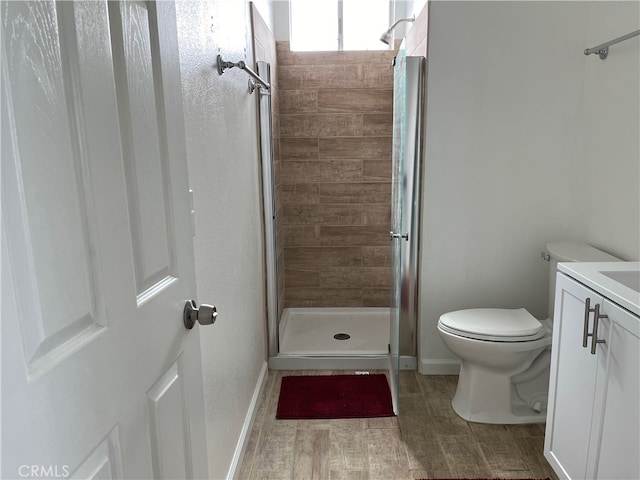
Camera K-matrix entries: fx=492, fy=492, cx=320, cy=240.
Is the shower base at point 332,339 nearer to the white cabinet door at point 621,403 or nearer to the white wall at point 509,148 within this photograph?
the white wall at point 509,148

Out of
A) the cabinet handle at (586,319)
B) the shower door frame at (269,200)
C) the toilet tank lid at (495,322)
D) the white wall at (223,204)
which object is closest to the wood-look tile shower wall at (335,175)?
the shower door frame at (269,200)

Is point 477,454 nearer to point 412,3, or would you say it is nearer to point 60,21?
point 60,21

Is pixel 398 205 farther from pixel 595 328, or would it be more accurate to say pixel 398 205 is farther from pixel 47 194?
pixel 47 194

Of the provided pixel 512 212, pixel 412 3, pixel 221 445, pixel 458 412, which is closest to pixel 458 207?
pixel 512 212

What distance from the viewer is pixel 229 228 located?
1912mm

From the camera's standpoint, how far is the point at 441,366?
9.39ft

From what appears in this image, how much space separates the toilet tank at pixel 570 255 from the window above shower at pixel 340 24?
6.46ft

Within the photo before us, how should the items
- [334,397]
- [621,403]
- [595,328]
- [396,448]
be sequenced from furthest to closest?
1. [334,397]
2. [396,448]
3. [595,328]
4. [621,403]

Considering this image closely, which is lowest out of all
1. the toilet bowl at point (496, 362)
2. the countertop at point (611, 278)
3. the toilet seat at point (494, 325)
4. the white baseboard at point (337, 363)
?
the white baseboard at point (337, 363)

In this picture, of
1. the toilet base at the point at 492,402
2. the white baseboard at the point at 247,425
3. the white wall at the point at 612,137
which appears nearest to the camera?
the white baseboard at the point at 247,425

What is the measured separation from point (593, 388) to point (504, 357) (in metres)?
0.69

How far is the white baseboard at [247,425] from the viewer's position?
1.94m

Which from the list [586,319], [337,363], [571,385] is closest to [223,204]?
[586,319]

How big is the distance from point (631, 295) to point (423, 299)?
4.68 feet
